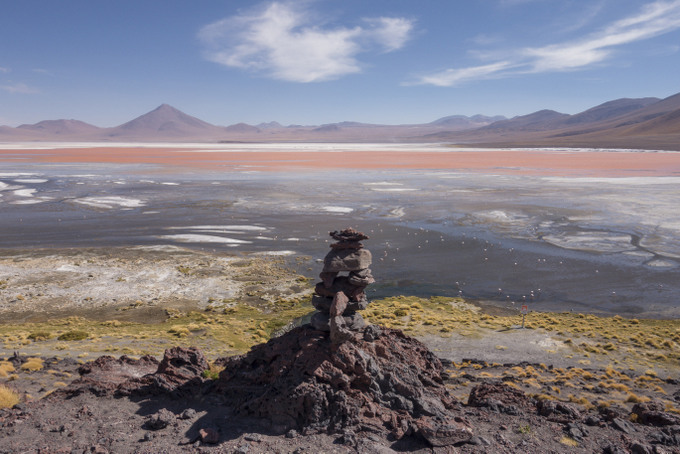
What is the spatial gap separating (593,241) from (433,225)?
12.1m

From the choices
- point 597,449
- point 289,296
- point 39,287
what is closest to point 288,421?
point 597,449

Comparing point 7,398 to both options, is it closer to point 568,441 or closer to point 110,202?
point 568,441

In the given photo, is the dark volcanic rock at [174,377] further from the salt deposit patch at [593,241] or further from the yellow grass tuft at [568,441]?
the salt deposit patch at [593,241]

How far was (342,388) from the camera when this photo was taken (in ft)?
36.1

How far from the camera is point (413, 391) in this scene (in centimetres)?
1159

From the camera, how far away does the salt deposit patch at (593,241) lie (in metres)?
33.0

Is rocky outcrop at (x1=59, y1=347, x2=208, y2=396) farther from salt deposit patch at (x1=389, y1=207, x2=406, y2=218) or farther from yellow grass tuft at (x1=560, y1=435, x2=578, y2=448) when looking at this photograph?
salt deposit patch at (x1=389, y1=207, x2=406, y2=218)

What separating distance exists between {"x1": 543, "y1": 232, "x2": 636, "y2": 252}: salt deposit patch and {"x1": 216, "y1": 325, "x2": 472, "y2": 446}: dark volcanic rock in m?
25.4

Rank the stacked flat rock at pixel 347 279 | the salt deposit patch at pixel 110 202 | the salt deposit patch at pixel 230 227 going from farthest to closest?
the salt deposit patch at pixel 110 202 < the salt deposit patch at pixel 230 227 < the stacked flat rock at pixel 347 279

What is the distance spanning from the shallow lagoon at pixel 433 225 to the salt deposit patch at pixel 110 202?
0.70ft

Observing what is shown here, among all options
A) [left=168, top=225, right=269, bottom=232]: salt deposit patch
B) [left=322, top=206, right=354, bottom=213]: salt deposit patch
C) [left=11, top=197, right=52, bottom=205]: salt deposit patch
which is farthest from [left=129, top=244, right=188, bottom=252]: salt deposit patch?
[left=11, top=197, right=52, bottom=205]: salt deposit patch

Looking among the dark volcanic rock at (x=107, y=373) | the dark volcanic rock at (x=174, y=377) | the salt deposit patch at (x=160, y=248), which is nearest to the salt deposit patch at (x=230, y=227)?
the salt deposit patch at (x=160, y=248)

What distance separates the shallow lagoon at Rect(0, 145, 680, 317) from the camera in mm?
27188

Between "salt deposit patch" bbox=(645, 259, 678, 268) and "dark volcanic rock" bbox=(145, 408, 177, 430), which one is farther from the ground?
"dark volcanic rock" bbox=(145, 408, 177, 430)
